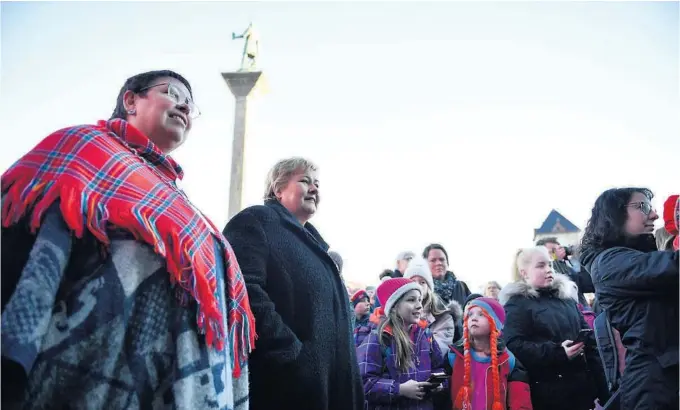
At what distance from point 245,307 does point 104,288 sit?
21.1 inches

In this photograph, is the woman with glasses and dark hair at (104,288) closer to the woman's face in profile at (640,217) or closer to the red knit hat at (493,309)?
the woman's face in profile at (640,217)

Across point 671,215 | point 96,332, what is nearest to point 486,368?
point 671,215

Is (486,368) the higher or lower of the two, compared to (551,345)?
lower

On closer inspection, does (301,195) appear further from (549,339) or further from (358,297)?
(358,297)

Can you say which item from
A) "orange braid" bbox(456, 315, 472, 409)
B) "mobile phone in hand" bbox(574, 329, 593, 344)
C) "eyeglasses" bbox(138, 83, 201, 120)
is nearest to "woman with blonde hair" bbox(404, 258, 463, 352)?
"orange braid" bbox(456, 315, 472, 409)

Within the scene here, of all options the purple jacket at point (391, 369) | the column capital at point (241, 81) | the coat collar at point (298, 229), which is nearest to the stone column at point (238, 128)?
the column capital at point (241, 81)

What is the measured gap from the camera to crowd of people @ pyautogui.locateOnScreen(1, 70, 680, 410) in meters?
1.42

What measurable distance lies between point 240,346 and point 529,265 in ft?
9.54

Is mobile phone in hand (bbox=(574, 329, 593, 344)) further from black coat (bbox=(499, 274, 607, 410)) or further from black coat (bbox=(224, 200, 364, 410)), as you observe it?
black coat (bbox=(224, 200, 364, 410))

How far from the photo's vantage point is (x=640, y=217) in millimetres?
2857

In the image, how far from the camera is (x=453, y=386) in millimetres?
3662

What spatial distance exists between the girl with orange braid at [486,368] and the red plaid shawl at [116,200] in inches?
90.1

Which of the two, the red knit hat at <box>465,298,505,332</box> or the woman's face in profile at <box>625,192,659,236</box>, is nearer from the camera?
the woman's face in profile at <box>625,192,659,236</box>

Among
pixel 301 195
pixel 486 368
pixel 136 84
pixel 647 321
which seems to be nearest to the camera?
pixel 136 84
